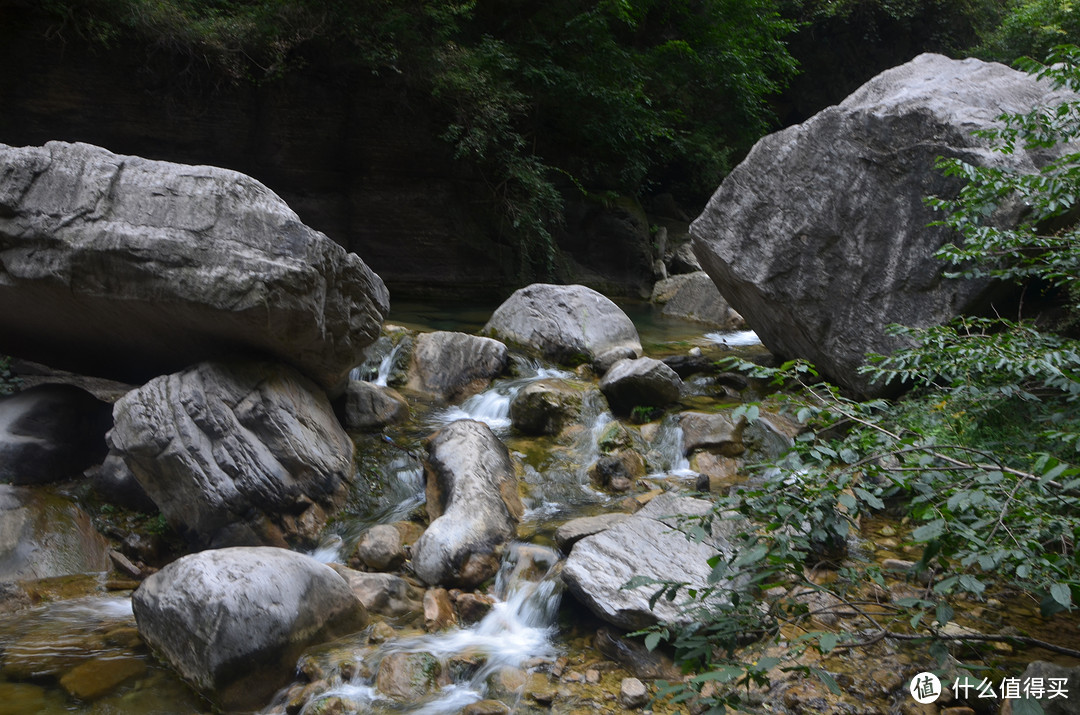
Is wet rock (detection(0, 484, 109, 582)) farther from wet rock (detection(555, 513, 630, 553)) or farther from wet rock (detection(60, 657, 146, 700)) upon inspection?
A: wet rock (detection(555, 513, 630, 553))

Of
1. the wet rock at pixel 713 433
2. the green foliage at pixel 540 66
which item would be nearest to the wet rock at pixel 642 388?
the wet rock at pixel 713 433

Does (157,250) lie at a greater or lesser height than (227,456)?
greater

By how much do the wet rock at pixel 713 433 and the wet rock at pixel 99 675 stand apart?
396cm

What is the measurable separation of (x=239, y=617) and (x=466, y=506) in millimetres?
1520

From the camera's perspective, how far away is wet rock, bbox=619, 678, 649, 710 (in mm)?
3197

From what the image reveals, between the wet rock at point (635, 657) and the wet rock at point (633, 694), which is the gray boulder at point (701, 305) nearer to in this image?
the wet rock at point (635, 657)

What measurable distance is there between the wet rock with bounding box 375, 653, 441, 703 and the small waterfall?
0.03 meters

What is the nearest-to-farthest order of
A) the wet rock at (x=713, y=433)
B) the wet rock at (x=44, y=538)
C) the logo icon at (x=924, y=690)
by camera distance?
the logo icon at (x=924, y=690), the wet rock at (x=44, y=538), the wet rock at (x=713, y=433)

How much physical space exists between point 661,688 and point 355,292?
410 cm

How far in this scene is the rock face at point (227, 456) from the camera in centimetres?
446

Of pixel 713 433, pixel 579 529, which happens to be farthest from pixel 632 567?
pixel 713 433

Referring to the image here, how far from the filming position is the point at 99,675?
3.45 metres

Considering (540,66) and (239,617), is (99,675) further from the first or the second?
(540,66)

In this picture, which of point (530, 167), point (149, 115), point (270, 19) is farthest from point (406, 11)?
point (149, 115)
